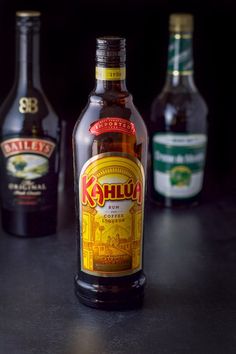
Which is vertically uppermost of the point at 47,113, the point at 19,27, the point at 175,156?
the point at 19,27

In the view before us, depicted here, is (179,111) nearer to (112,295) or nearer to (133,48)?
(133,48)

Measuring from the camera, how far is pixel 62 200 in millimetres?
1704

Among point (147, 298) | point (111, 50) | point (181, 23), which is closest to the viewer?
point (111, 50)

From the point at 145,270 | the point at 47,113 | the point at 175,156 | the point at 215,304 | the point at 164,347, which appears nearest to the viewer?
the point at 164,347

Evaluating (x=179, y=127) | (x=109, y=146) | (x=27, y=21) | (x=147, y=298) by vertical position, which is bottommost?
(x=147, y=298)

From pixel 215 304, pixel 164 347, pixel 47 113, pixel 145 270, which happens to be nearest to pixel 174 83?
pixel 47 113

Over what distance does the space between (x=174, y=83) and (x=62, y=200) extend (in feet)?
1.09

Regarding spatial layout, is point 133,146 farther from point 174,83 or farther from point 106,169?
point 174,83

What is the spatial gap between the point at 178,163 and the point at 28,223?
34 centimetres

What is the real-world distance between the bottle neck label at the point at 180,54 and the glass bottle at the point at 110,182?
1.57 ft

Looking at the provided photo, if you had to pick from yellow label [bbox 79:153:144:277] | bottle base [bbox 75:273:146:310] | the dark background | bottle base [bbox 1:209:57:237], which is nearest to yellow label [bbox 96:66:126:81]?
yellow label [bbox 79:153:144:277]

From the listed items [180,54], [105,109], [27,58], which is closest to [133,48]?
[180,54]

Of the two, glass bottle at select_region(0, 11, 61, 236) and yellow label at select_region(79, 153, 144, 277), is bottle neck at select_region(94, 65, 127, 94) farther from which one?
glass bottle at select_region(0, 11, 61, 236)

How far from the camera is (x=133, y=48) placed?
1.81m
